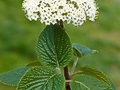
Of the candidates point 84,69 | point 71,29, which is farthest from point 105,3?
point 84,69

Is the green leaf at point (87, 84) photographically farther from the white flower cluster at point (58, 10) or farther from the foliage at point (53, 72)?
the white flower cluster at point (58, 10)

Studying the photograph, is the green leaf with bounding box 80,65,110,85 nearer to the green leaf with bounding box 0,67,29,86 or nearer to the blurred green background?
the green leaf with bounding box 0,67,29,86

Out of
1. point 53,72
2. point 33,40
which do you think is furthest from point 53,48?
point 33,40

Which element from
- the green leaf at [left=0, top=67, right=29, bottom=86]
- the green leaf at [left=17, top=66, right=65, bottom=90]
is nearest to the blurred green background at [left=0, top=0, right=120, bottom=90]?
the green leaf at [left=0, top=67, right=29, bottom=86]

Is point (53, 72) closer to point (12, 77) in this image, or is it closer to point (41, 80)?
point (41, 80)

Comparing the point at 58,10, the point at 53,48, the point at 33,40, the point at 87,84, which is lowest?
the point at 33,40

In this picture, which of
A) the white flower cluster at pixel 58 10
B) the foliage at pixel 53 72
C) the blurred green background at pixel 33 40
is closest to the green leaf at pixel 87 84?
the foliage at pixel 53 72
